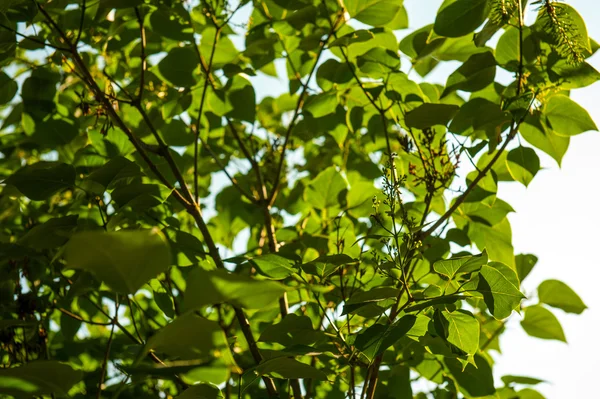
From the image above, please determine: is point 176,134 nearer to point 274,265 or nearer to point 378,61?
point 378,61

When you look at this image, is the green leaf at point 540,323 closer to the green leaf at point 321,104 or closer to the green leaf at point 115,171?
the green leaf at point 321,104

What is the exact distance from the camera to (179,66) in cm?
123

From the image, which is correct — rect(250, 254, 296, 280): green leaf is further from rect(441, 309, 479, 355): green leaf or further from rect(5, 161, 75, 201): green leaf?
rect(5, 161, 75, 201): green leaf

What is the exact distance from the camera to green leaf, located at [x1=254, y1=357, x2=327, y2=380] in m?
0.67

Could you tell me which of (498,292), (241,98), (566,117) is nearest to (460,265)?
(498,292)

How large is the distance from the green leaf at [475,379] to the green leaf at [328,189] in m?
0.45

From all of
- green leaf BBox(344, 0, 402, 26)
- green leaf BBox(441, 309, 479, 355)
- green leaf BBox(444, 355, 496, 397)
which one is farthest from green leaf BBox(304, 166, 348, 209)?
green leaf BBox(441, 309, 479, 355)

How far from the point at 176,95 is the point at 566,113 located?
78 centimetres

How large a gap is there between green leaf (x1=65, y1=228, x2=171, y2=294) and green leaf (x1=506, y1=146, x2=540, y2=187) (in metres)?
0.82

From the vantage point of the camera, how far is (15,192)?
3.99ft

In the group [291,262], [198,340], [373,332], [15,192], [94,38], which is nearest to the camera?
[198,340]

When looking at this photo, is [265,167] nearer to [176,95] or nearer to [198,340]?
[176,95]

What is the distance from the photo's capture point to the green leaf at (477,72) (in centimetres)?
105

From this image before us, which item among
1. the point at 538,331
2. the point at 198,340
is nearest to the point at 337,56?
the point at 538,331
